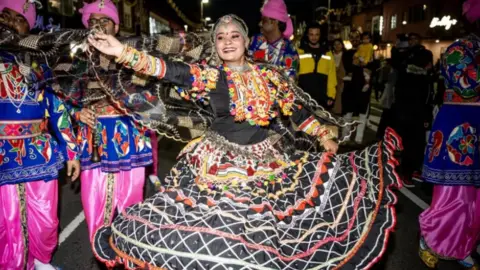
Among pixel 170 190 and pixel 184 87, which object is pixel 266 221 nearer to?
pixel 170 190

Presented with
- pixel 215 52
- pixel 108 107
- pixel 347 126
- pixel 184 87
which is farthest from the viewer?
pixel 108 107

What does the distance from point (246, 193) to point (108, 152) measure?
172 centimetres

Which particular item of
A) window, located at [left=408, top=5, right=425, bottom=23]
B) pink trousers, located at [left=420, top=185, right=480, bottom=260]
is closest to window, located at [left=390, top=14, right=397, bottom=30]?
window, located at [left=408, top=5, right=425, bottom=23]

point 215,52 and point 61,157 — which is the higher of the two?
point 215,52

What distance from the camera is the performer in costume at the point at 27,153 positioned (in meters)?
3.11

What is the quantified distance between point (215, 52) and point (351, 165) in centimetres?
124

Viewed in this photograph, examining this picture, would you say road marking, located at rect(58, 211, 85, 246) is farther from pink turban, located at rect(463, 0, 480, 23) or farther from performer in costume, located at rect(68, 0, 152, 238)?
pink turban, located at rect(463, 0, 480, 23)

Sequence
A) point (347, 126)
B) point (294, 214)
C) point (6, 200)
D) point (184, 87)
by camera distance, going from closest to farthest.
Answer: point (294, 214), point (184, 87), point (6, 200), point (347, 126)

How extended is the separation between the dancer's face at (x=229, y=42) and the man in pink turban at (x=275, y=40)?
2.64m

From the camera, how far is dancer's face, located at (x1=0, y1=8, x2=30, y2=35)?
308cm

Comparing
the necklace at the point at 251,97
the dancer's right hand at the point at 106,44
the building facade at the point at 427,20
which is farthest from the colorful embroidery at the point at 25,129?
the building facade at the point at 427,20

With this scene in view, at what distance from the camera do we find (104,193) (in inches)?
153

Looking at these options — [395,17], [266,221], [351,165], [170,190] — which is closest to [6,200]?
[170,190]

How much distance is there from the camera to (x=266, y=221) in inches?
91.3
